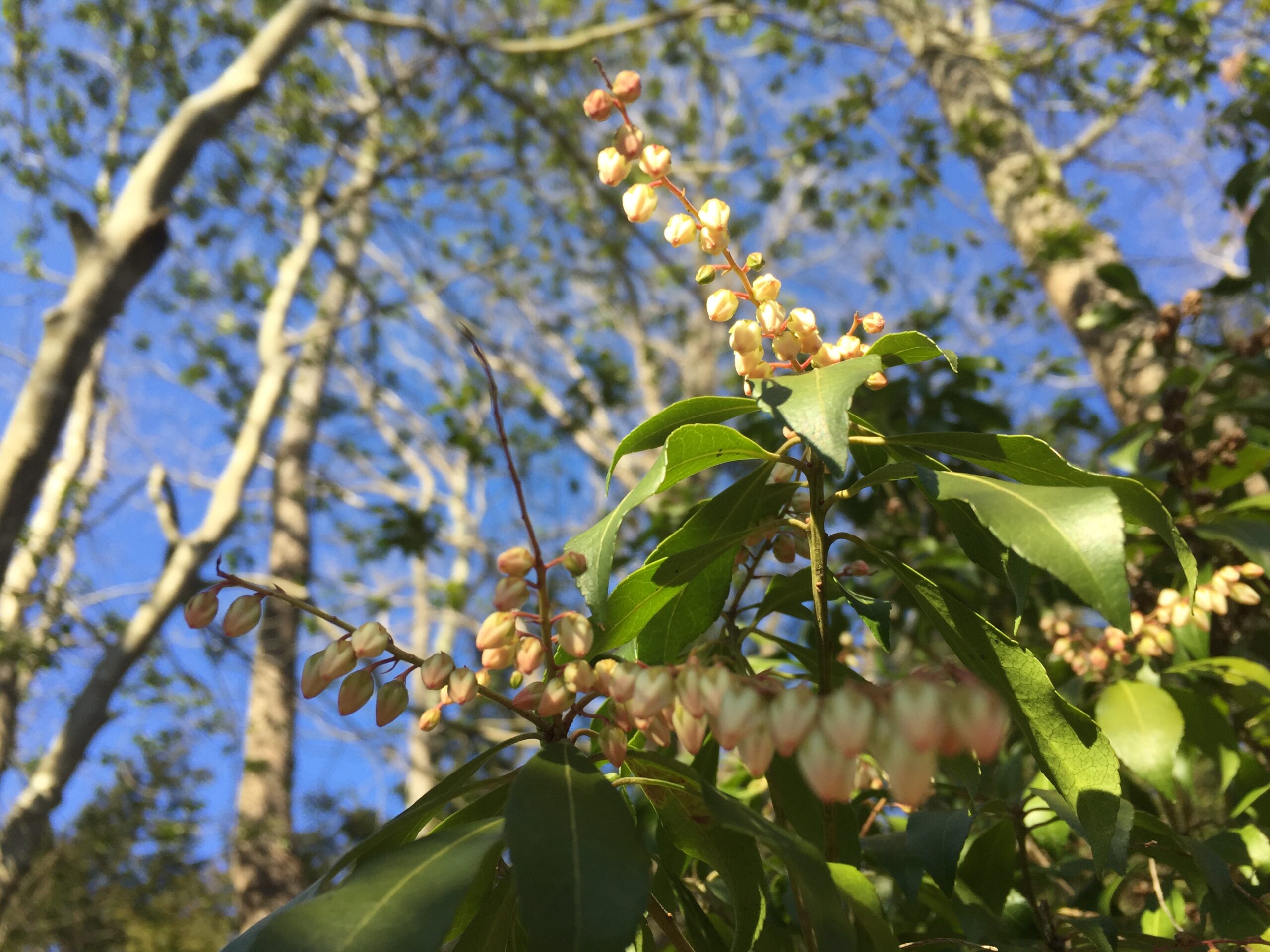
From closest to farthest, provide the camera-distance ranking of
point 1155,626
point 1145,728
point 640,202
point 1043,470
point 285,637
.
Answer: point 1043,470
point 640,202
point 1145,728
point 1155,626
point 285,637

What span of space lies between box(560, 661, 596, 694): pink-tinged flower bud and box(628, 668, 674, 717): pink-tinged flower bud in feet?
0.14

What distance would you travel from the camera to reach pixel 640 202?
2.51 feet

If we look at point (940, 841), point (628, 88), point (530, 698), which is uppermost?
point (628, 88)

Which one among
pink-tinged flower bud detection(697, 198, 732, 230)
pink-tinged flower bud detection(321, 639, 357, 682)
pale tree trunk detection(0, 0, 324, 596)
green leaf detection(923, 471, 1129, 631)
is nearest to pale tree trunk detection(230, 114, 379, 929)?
pale tree trunk detection(0, 0, 324, 596)

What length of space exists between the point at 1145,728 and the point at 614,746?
2.87ft

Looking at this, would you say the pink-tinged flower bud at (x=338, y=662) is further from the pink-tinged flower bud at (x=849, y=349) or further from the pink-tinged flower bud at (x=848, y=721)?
the pink-tinged flower bud at (x=849, y=349)

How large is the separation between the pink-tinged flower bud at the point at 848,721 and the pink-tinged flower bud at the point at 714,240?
1.41 feet

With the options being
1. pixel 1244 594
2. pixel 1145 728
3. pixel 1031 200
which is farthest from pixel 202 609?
pixel 1031 200

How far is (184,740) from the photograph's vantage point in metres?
6.41

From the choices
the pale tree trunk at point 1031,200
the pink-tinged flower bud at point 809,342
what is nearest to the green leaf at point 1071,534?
the pink-tinged flower bud at point 809,342

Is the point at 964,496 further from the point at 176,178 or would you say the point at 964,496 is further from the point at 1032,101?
the point at 1032,101

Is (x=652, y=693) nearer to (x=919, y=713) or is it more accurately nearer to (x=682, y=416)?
(x=919, y=713)

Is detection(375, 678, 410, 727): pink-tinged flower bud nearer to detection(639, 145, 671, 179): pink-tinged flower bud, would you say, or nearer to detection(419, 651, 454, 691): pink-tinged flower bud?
detection(419, 651, 454, 691): pink-tinged flower bud

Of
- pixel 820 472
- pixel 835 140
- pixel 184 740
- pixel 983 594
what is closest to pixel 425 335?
pixel 184 740
